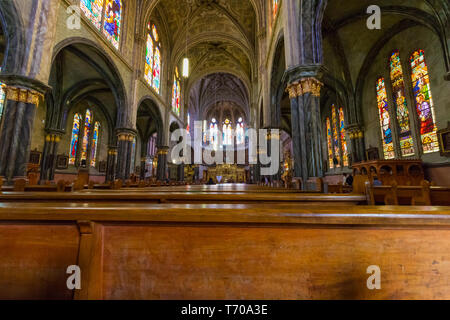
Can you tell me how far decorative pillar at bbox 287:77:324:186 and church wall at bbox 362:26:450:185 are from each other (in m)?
5.61

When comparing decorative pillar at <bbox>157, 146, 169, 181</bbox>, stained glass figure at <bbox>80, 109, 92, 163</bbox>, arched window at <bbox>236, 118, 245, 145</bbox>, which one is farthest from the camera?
arched window at <bbox>236, 118, 245, 145</bbox>

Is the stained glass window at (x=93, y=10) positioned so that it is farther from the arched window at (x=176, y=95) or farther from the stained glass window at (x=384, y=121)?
the stained glass window at (x=384, y=121)

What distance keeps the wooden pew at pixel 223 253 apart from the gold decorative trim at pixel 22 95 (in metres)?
6.99

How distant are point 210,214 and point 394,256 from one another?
35.9 inches

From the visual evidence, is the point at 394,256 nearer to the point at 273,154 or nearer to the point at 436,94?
the point at 273,154

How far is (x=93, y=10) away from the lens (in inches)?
320

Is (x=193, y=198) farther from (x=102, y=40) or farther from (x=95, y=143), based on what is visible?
(x=95, y=143)

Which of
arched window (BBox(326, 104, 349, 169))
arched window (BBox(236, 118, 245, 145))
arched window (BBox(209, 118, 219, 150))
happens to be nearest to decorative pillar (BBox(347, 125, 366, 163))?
arched window (BBox(326, 104, 349, 169))

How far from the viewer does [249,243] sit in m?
0.94

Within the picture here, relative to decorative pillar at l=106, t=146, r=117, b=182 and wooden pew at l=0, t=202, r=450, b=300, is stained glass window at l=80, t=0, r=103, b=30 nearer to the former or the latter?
decorative pillar at l=106, t=146, r=117, b=182

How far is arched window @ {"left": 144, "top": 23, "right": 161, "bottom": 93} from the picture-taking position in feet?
40.1

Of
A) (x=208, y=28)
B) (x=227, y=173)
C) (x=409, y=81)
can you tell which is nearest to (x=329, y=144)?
(x=409, y=81)

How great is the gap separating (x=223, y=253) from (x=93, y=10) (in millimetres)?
11526
